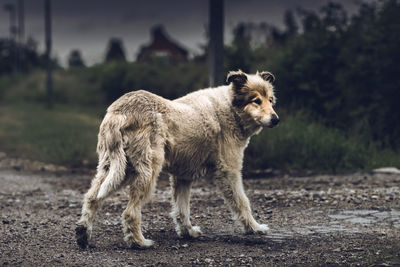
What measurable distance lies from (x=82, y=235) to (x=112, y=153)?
3.00ft

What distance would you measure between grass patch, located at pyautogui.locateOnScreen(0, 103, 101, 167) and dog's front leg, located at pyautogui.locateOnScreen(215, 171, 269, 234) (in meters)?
6.16

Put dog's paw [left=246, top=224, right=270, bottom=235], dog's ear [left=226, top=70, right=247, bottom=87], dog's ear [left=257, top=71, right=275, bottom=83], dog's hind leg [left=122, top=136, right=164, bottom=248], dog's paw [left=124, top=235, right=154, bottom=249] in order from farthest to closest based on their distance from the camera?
1. dog's ear [left=257, top=71, right=275, bottom=83]
2. dog's ear [left=226, top=70, right=247, bottom=87]
3. dog's paw [left=246, top=224, right=270, bottom=235]
4. dog's paw [left=124, top=235, right=154, bottom=249]
5. dog's hind leg [left=122, top=136, right=164, bottom=248]

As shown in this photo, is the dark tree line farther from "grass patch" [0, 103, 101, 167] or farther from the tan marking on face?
the tan marking on face

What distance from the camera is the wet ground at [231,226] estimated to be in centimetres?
469

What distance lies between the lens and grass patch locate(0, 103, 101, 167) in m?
11.5

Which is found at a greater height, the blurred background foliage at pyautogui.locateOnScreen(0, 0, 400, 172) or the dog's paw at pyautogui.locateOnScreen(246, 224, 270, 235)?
the blurred background foliage at pyautogui.locateOnScreen(0, 0, 400, 172)

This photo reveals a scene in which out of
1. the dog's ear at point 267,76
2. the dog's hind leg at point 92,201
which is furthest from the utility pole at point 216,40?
the dog's hind leg at point 92,201

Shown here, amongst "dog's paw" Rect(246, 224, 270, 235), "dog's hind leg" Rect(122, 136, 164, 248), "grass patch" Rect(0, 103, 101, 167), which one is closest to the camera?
"dog's hind leg" Rect(122, 136, 164, 248)

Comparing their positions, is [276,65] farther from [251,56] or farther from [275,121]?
[275,121]

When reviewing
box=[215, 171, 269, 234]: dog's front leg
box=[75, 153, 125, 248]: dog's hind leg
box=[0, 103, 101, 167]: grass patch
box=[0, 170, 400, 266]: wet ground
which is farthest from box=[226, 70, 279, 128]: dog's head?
box=[0, 103, 101, 167]: grass patch

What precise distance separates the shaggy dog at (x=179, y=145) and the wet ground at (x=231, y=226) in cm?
31

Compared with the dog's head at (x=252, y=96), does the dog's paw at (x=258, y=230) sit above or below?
below

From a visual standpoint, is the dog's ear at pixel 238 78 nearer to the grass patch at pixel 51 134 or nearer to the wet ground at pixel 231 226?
the wet ground at pixel 231 226

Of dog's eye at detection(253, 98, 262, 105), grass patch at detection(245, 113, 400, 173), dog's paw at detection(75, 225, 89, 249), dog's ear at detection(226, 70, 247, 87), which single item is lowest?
dog's paw at detection(75, 225, 89, 249)
